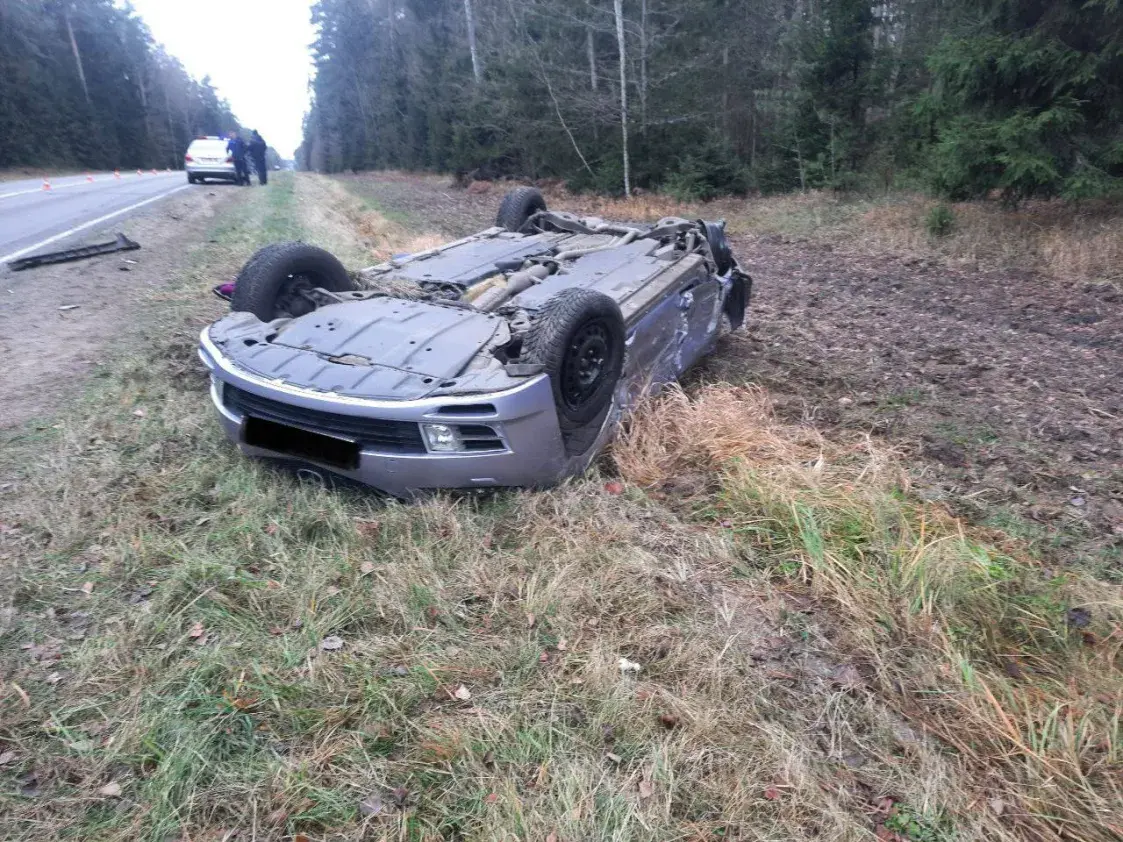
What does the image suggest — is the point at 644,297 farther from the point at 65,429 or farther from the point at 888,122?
the point at 888,122

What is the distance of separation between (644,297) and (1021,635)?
2557 millimetres

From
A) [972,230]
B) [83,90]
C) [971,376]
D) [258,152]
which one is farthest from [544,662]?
[83,90]

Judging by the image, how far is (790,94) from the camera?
15602 mm

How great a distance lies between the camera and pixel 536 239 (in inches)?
227

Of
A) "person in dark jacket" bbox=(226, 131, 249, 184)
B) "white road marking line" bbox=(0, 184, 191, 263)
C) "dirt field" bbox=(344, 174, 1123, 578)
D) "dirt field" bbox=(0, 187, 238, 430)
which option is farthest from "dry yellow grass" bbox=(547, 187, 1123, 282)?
"person in dark jacket" bbox=(226, 131, 249, 184)

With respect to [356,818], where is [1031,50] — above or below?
above

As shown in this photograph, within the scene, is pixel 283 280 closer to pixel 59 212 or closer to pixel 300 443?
pixel 300 443

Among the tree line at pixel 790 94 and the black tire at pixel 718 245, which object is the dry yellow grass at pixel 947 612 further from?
the tree line at pixel 790 94

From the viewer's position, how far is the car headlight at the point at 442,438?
320 cm

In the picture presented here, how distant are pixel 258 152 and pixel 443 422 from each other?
2248cm

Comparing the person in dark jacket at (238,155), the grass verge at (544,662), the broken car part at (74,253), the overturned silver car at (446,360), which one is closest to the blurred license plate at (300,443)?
the overturned silver car at (446,360)

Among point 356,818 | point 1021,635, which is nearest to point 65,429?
point 356,818

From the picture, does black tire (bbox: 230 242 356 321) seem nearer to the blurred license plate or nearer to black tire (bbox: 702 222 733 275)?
the blurred license plate

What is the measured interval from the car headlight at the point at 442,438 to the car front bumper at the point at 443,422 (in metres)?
0.02
